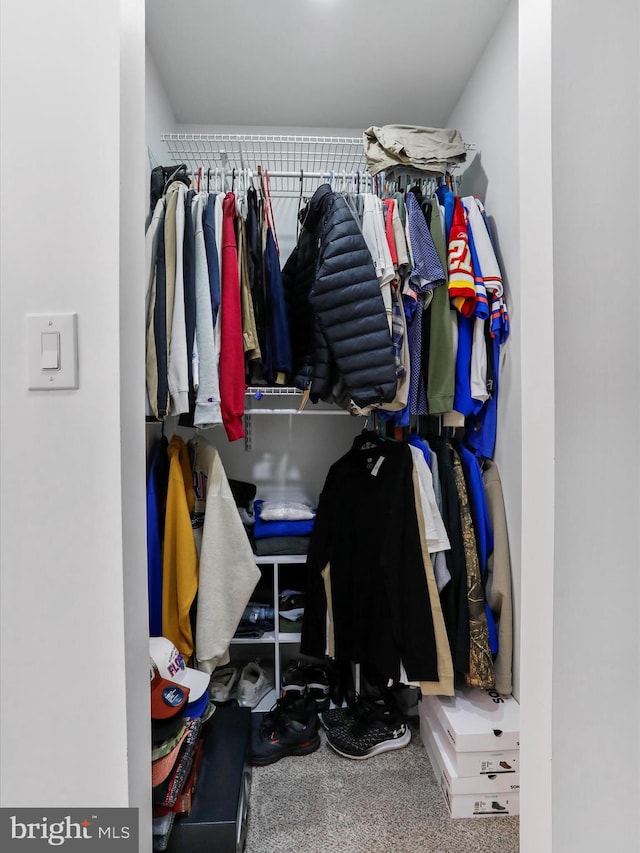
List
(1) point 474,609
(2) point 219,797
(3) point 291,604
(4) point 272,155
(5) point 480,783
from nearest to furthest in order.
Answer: (2) point 219,797
(5) point 480,783
(1) point 474,609
(3) point 291,604
(4) point 272,155

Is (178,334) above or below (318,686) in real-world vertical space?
above

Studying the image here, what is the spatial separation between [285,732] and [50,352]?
1.51 meters

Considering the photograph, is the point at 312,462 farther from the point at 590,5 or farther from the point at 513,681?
the point at 590,5

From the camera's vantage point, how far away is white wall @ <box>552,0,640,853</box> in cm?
62

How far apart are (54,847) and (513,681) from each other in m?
1.40

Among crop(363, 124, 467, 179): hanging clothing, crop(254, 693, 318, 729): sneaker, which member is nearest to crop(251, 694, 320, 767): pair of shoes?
crop(254, 693, 318, 729): sneaker

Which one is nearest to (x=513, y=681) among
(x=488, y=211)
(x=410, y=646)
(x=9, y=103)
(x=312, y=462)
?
(x=410, y=646)

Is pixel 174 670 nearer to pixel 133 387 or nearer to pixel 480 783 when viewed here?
pixel 133 387

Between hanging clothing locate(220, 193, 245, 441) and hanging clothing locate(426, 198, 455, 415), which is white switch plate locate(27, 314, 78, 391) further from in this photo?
hanging clothing locate(426, 198, 455, 415)

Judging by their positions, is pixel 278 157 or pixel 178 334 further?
pixel 278 157

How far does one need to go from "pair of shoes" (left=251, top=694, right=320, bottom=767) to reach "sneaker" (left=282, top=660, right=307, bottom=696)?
0.06 metres

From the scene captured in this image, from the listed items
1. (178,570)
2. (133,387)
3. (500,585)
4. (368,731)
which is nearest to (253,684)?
(368,731)

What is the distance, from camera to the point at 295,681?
71.4 inches

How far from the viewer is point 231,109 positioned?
2057 mm
